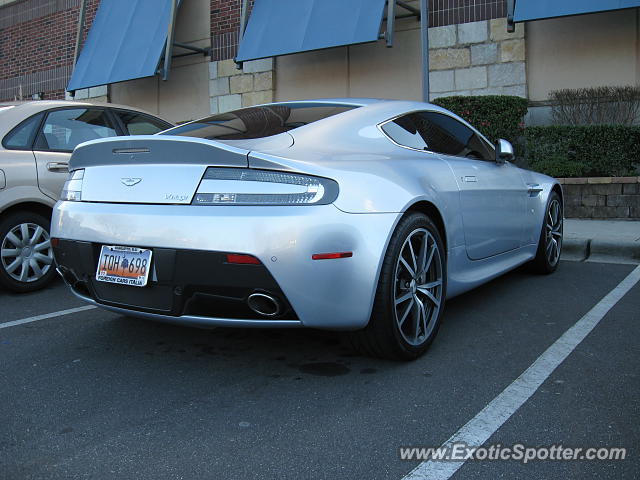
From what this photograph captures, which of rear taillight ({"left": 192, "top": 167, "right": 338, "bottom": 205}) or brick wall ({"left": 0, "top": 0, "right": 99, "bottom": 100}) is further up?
brick wall ({"left": 0, "top": 0, "right": 99, "bottom": 100})

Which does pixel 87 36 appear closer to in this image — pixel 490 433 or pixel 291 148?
pixel 291 148

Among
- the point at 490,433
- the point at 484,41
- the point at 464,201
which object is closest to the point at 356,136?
the point at 464,201

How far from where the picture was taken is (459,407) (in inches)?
106

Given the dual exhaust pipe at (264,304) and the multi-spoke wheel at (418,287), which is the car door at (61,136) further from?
the multi-spoke wheel at (418,287)

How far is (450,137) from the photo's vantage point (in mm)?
4230

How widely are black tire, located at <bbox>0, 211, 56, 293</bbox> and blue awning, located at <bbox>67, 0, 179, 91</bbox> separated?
30.8 feet

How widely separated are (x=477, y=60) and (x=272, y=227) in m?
9.18

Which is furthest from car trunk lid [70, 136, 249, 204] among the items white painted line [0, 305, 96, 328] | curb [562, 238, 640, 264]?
curb [562, 238, 640, 264]

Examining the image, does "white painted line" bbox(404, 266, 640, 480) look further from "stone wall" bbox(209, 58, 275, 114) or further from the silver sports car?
"stone wall" bbox(209, 58, 275, 114)

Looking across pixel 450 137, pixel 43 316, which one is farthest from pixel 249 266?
pixel 43 316

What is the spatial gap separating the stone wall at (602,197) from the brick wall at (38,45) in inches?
515

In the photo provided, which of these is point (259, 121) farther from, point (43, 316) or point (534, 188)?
point (534, 188)

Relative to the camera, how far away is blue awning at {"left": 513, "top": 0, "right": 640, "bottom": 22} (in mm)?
9019

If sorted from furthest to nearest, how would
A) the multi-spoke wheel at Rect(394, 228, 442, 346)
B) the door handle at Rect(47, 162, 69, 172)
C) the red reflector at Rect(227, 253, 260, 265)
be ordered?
1. the door handle at Rect(47, 162, 69, 172)
2. the multi-spoke wheel at Rect(394, 228, 442, 346)
3. the red reflector at Rect(227, 253, 260, 265)
